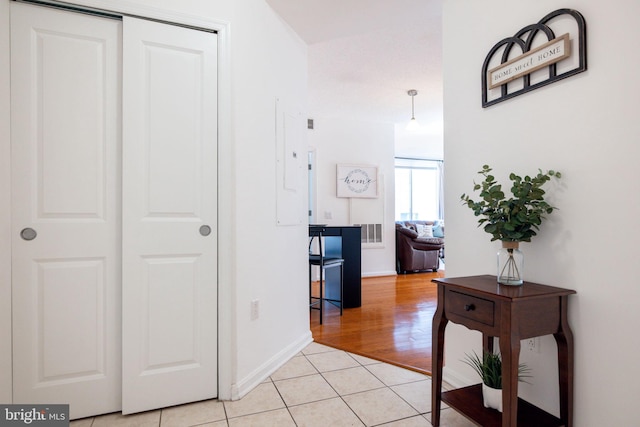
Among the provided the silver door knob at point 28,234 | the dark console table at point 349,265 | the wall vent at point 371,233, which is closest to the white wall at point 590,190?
the dark console table at point 349,265

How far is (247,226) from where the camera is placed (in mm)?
2070

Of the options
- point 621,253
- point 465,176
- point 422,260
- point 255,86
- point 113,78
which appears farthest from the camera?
point 422,260

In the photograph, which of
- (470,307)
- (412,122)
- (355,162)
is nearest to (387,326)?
(470,307)

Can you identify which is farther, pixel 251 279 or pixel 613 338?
pixel 251 279

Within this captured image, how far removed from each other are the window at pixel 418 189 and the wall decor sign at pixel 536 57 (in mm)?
5951

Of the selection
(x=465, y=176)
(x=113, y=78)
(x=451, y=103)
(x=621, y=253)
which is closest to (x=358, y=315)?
(x=465, y=176)

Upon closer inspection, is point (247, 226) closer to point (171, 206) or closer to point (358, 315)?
point (171, 206)

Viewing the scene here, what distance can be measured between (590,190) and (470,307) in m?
0.65

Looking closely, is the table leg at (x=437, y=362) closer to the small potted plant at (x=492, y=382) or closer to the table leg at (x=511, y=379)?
the small potted plant at (x=492, y=382)

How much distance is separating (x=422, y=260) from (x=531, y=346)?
4458 millimetres

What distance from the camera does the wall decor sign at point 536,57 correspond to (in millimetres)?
1427

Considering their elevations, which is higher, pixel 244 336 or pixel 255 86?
pixel 255 86

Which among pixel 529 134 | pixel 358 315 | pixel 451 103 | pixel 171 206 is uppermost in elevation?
pixel 451 103

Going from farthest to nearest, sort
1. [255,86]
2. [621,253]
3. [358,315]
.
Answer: [358,315] → [255,86] → [621,253]
